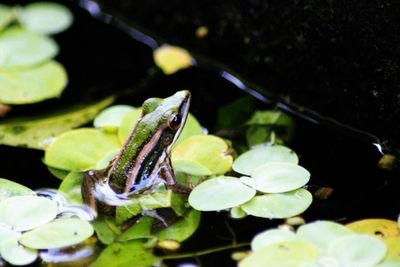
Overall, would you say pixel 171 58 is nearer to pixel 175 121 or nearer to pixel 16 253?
pixel 175 121

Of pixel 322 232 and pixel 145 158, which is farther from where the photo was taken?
pixel 145 158

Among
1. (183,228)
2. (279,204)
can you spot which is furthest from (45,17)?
(279,204)

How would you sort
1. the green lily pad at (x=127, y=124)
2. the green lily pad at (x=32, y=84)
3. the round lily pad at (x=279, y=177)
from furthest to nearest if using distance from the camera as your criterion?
the green lily pad at (x=32, y=84), the green lily pad at (x=127, y=124), the round lily pad at (x=279, y=177)

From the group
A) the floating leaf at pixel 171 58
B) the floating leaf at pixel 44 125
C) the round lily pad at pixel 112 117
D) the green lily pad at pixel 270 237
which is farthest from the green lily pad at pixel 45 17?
the green lily pad at pixel 270 237

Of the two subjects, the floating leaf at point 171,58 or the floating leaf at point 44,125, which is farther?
the floating leaf at point 171,58

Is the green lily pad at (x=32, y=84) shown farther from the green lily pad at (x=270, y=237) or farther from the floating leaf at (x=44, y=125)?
the green lily pad at (x=270, y=237)

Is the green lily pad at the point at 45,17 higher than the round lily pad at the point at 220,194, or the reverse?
the green lily pad at the point at 45,17
